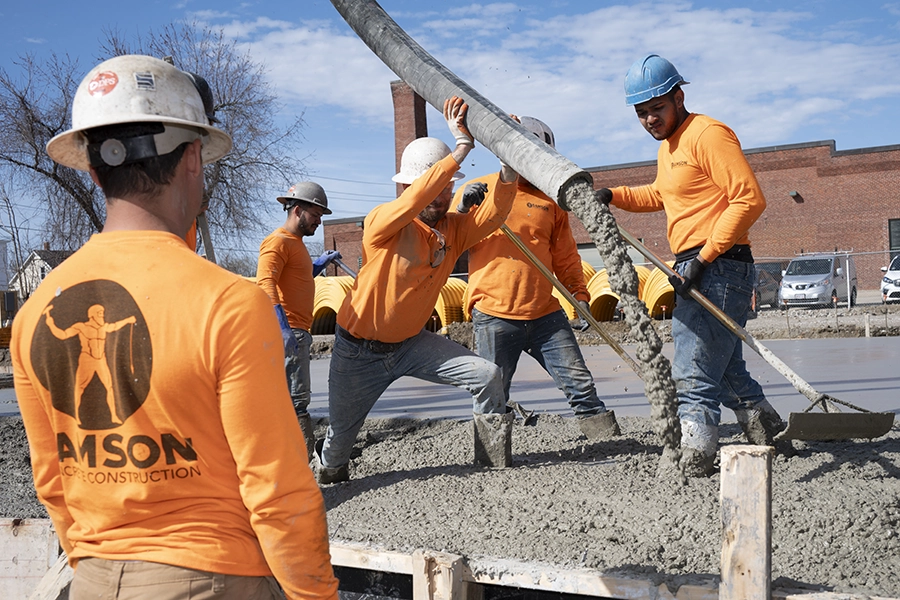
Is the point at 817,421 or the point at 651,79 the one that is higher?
the point at 651,79

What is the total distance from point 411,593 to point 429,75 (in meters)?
2.31

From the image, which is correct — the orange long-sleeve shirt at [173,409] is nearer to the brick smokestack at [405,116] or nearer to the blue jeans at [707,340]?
the blue jeans at [707,340]

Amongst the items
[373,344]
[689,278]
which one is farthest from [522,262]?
[689,278]

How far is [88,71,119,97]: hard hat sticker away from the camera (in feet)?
5.15

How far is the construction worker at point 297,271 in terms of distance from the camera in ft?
19.0

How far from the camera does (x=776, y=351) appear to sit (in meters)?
11.0

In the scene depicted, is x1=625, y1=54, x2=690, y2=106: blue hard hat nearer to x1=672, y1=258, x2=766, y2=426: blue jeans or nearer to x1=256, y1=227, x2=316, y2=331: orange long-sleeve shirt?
x1=672, y1=258, x2=766, y2=426: blue jeans

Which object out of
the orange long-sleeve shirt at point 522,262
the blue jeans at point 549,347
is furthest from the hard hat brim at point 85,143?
the blue jeans at point 549,347

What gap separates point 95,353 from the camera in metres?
1.47

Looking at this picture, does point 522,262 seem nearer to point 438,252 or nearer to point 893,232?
point 438,252

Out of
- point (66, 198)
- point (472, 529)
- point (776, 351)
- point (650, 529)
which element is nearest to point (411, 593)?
point (472, 529)

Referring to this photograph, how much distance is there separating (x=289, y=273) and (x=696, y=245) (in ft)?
10.0

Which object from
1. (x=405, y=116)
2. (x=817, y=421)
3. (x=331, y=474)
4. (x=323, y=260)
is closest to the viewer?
(x=817, y=421)

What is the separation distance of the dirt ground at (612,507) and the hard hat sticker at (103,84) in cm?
181
